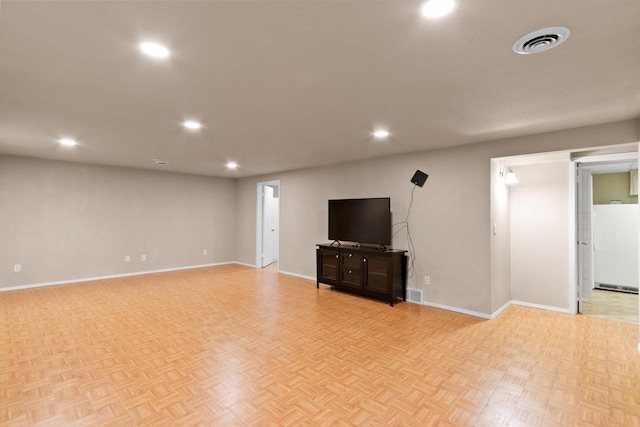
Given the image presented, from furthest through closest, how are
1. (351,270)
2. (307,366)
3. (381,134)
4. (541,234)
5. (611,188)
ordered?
(611,188), (351,270), (541,234), (381,134), (307,366)

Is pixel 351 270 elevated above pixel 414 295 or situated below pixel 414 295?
above

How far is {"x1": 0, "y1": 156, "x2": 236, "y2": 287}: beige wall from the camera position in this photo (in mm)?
5184

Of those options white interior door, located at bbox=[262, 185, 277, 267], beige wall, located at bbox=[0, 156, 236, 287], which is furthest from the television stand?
beige wall, located at bbox=[0, 156, 236, 287]

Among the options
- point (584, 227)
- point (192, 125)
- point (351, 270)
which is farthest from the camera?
point (351, 270)

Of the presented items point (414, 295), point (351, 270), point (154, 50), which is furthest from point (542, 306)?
point (154, 50)

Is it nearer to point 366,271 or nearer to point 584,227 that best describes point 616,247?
point 584,227

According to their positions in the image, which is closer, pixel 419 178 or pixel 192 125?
pixel 192 125

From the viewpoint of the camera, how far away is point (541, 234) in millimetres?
4324

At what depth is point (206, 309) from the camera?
415cm

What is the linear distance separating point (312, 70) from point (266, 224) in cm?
599

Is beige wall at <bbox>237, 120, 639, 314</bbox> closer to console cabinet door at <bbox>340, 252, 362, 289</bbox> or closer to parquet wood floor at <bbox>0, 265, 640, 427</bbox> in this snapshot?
parquet wood floor at <bbox>0, 265, 640, 427</bbox>

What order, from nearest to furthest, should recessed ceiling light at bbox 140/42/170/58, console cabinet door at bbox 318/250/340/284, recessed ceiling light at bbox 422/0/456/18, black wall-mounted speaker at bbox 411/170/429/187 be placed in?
1. recessed ceiling light at bbox 422/0/456/18
2. recessed ceiling light at bbox 140/42/170/58
3. black wall-mounted speaker at bbox 411/170/429/187
4. console cabinet door at bbox 318/250/340/284

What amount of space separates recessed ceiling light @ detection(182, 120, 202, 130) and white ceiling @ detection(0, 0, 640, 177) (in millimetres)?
81

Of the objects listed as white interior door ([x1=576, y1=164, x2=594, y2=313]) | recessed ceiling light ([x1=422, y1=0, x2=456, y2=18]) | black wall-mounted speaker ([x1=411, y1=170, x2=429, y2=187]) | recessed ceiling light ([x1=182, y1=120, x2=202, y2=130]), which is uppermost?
recessed ceiling light ([x1=182, y1=120, x2=202, y2=130])
